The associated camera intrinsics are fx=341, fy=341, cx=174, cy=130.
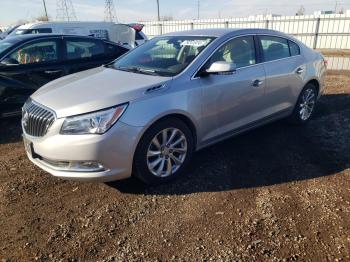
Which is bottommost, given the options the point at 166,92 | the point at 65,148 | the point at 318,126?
the point at 318,126

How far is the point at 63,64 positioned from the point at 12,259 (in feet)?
14.3

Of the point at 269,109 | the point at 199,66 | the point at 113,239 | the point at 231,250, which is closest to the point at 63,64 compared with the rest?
the point at 199,66

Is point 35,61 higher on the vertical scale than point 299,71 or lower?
higher

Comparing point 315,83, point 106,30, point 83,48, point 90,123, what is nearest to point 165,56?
point 90,123

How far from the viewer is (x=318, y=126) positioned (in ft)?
18.8

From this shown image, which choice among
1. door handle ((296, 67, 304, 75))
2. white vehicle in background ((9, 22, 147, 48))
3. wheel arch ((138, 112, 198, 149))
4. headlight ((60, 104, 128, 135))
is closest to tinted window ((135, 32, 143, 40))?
white vehicle in background ((9, 22, 147, 48))

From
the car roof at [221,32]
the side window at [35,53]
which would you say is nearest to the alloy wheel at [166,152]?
the car roof at [221,32]

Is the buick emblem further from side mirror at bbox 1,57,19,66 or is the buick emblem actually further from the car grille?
side mirror at bbox 1,57,19,66

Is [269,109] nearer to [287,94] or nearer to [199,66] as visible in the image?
[287,94]

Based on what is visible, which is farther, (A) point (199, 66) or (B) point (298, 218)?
(A) point (199, 66)

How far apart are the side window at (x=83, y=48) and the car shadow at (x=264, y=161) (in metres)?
3.43

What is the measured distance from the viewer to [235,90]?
4242 millimetres

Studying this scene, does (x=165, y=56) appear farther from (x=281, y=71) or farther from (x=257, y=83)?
(x=281, y=71)

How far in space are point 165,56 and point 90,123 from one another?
1560 millimetres
